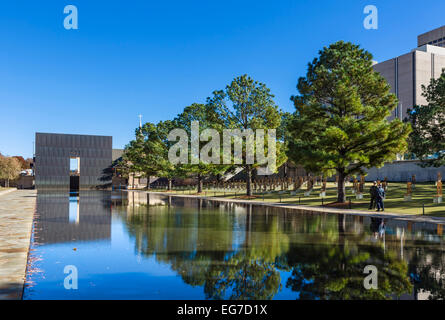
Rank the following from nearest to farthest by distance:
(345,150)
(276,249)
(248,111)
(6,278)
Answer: (6,278)
(276,249)
(345,150)
(248,111)

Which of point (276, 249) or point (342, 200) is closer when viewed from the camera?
point (276, 249)

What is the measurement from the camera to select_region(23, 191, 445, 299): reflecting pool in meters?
6.43

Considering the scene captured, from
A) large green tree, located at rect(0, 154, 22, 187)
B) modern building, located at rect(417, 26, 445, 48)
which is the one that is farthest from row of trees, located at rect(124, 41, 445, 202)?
modern building, located at rect(417, 26, 445, 48)

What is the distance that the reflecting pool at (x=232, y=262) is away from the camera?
21.1 ft

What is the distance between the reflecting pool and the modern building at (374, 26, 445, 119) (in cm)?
9084

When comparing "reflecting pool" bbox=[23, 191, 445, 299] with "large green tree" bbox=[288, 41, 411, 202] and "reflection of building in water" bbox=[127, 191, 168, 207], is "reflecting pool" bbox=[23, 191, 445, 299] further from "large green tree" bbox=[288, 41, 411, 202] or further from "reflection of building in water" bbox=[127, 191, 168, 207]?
"reflection of building in water" bbox=[127, 191, 168, 207]

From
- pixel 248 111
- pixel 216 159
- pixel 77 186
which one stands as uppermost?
pixel 248 111

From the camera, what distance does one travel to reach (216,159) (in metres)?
42.6

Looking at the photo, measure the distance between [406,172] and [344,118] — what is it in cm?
2635
